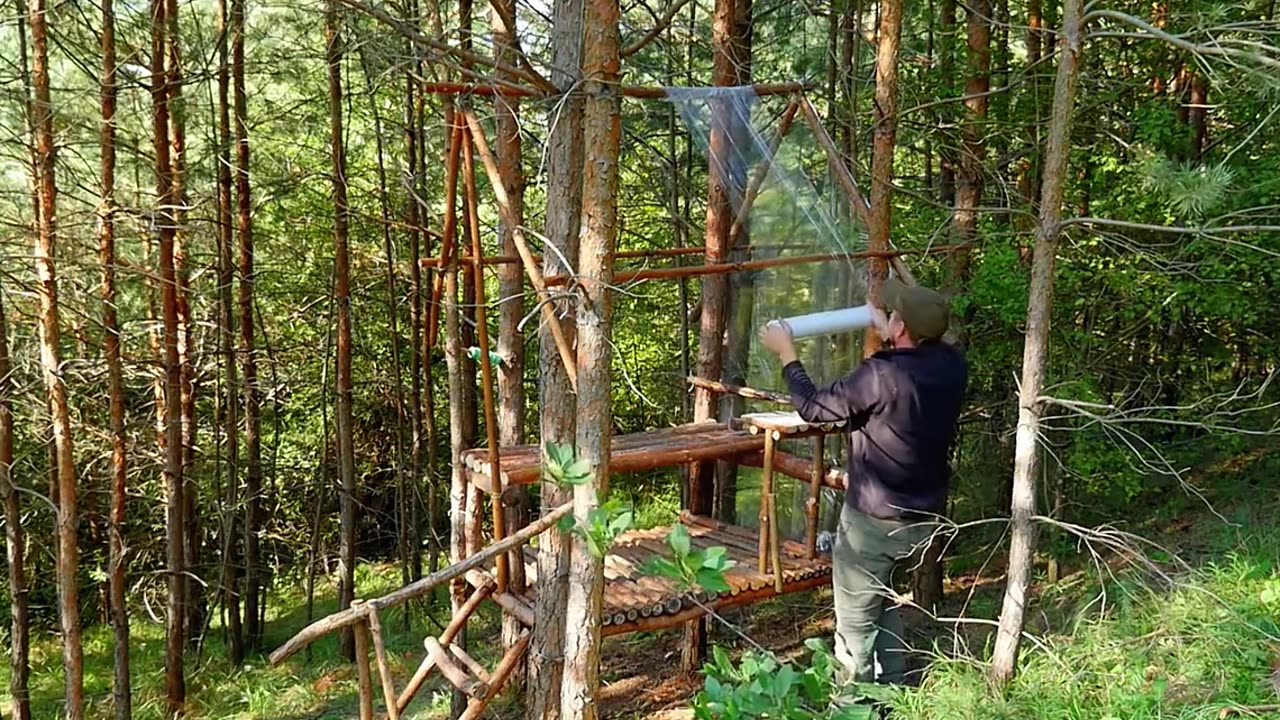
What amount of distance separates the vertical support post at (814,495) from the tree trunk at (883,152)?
54 centimetres

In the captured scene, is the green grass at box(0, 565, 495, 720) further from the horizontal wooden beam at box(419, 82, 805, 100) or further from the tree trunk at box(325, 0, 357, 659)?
the horizontal wooden beam at box(419, 82, 805, 100)

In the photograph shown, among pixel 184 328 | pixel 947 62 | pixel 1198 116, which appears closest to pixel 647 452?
pixel 947 62

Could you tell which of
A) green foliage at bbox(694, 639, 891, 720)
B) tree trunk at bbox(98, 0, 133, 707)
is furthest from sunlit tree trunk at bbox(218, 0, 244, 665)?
green foliage at bbox(694, 639, 891, 720)

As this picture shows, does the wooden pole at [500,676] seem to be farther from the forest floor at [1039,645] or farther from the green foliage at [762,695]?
the green foliage at [762,695]

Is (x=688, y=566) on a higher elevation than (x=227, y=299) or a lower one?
lower

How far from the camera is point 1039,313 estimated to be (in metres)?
2.89

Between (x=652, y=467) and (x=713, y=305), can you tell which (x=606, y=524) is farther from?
(x=713, y=305)

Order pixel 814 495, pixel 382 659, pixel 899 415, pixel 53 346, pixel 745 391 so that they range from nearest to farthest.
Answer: pixel 382 659, pixel 899 415, pixel 814 495, pixel 745 391, pixel 53 346

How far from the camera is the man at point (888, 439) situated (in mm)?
3275

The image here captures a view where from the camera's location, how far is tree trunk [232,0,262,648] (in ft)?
24.2

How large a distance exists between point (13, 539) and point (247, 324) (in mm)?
2752

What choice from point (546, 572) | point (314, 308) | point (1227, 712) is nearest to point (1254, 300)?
point (1227, 712)

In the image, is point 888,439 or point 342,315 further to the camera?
point 342,315

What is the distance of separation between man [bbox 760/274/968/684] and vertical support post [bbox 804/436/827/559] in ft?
2.04
